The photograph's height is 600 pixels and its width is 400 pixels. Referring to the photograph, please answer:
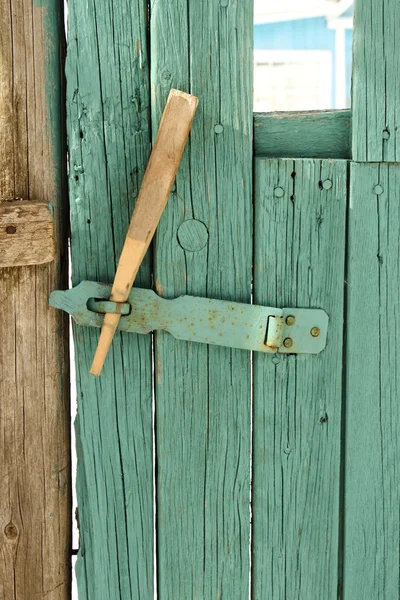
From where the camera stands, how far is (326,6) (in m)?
7.67

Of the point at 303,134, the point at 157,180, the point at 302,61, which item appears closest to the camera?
the point at 157,180

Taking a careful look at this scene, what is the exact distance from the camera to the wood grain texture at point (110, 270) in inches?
71.3

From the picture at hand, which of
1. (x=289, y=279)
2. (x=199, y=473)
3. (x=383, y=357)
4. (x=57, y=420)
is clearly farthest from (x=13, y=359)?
(x=383, y=357)

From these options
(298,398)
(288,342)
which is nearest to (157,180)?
(288,342)

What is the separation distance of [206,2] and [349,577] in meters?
1.46

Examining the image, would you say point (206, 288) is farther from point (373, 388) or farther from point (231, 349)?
point (373, 388)

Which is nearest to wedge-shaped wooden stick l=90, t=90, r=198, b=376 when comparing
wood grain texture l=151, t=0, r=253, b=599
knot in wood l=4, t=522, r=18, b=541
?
wood grain texture l=151, t=0, r=253, b=599

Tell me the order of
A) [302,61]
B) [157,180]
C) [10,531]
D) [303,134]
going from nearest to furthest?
[157,180], [303,134], [10,531], [302,61]

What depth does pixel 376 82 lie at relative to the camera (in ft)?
5.89

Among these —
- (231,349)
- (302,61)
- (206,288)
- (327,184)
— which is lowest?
(231,349)

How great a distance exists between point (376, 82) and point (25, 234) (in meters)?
0.90

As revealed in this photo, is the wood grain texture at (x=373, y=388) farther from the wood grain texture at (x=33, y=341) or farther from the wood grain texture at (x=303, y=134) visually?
the wood grain texture at (x=33, y=341)

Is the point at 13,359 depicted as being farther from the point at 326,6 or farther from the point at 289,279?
the point at 326,6

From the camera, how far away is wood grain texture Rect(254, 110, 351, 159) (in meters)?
1.83
